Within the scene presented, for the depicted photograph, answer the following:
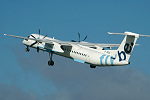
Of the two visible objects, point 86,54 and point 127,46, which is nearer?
point 127,46

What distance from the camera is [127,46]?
163ft

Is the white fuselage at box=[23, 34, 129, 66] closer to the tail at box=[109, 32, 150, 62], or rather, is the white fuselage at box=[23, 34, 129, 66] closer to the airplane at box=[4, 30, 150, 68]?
the airplane at box=[4, 30, 150, 68]

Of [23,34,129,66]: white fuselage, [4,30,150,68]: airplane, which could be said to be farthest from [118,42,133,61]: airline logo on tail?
[23,34,129,66]: white fuselage

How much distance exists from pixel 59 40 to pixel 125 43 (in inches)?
583

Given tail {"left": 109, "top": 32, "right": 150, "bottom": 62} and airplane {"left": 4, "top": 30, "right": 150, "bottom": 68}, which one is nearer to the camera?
tail {"left": 109, "top": 32, "right": 150, "bottom": 62}

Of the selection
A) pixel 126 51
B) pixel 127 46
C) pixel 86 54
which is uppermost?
pixel 127 46

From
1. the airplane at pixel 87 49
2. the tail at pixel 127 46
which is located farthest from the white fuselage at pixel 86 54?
the tail at pixel 127 46

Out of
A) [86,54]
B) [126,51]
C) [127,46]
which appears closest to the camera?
[127,46]

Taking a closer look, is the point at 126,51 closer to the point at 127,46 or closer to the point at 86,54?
the point at 127,46

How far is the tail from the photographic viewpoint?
48581 millimetres

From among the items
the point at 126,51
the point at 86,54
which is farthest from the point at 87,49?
the point at 126,51

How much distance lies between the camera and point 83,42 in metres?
62.5

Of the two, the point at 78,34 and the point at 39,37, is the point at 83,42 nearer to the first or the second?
the point at 78,34

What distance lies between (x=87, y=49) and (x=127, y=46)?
7.67m
